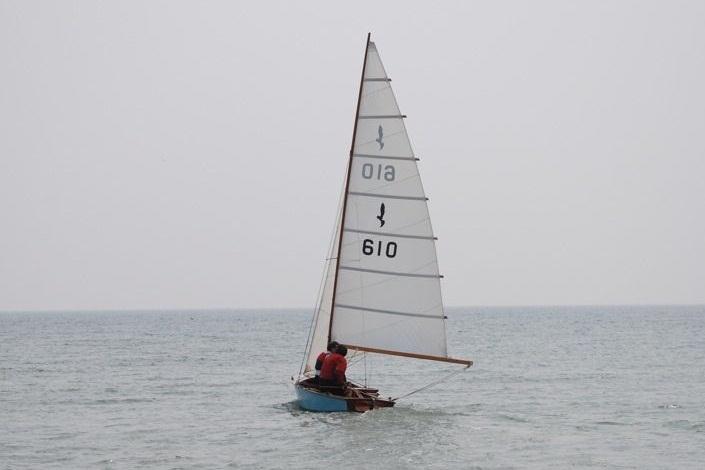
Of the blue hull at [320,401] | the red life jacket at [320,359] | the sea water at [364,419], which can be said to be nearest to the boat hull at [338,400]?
the blue hull at [320,401]

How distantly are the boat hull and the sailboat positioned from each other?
1.1 inches

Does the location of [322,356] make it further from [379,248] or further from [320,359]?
[379,248]

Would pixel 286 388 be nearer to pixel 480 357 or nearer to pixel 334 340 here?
pixel 334 340

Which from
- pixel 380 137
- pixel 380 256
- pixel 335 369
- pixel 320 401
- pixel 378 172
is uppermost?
pixel 380 137

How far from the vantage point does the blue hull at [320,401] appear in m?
27.4

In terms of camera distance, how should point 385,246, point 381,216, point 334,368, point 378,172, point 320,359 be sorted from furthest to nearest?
point 320,359 → point 385,246 → point 381,216 → point 378,172 → point 334,368

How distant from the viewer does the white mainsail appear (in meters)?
27.5

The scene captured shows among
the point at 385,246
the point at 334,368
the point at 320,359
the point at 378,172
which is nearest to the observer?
the point at 334,368

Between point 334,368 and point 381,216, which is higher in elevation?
point 381,216

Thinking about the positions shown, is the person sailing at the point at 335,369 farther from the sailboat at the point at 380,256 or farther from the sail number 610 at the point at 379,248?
the sail number 610 at the point at 379,248

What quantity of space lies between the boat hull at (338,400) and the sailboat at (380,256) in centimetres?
3

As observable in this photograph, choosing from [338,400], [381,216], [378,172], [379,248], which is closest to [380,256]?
[379,248]

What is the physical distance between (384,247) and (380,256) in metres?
0.28

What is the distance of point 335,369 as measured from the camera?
27.5 metres
